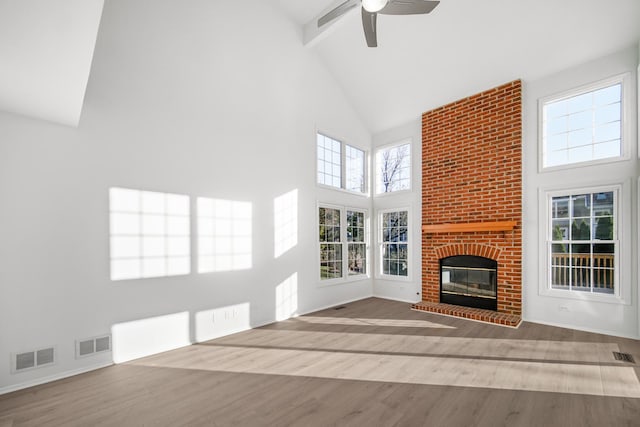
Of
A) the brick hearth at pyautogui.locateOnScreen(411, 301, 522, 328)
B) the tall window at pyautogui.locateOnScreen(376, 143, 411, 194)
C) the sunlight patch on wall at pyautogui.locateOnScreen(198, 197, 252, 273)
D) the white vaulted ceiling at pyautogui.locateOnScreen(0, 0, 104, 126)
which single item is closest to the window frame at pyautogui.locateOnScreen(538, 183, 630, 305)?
the brick hearth at pyautogui.locateOnScreen(411, 301, 522, 328)

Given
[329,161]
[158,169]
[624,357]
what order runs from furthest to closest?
[329,161] → [158,169] → [624,357]

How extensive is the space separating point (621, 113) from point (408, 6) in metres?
3.44

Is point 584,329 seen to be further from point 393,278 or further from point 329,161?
point 329,161

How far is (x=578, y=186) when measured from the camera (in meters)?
4.26

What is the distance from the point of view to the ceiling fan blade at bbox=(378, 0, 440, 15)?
2.99m

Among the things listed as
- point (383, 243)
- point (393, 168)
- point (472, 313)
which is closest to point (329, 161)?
point (393, 168)

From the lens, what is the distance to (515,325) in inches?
170

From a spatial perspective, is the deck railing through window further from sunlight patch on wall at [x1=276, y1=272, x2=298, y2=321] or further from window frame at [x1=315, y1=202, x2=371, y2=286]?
sunlight patch on wall at [x1=276, y1=272, x2=298, y2=321]

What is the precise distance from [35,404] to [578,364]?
5.08 m

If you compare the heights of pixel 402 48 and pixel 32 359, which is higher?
pixel 402 48

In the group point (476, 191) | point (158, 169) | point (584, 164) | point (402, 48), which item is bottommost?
point (476, 191)

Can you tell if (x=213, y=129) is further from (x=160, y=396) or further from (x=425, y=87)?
(x=425, y=87)

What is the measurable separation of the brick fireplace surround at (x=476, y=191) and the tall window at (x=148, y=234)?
4171mm

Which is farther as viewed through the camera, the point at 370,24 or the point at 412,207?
the point at 412,207
